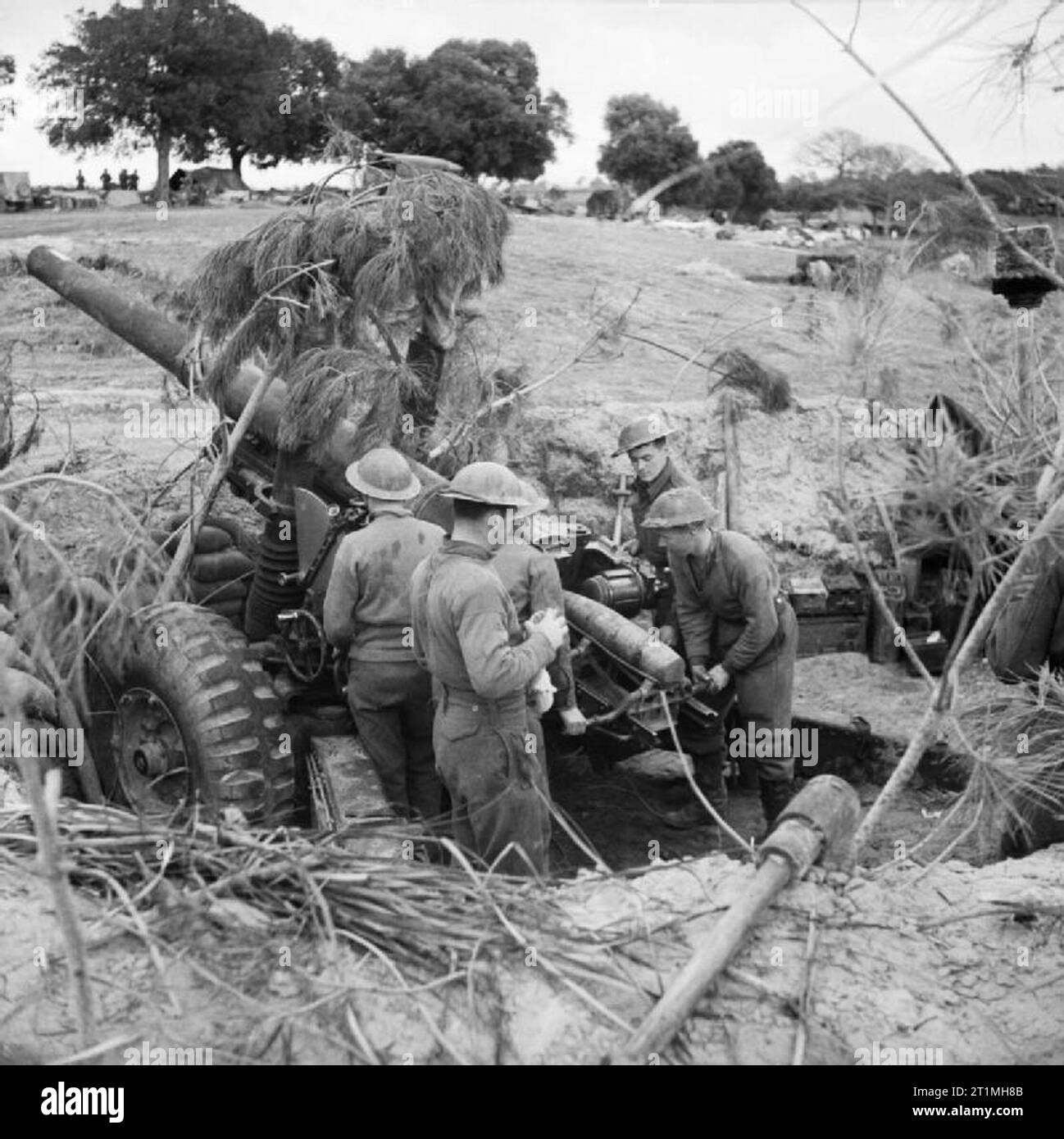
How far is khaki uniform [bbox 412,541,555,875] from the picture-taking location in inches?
222

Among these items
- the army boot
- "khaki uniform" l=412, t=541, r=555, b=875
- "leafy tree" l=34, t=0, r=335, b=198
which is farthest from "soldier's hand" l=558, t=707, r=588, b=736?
"leafy tree" l=34, t=0, r=335, b=198

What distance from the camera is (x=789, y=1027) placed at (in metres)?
4.26

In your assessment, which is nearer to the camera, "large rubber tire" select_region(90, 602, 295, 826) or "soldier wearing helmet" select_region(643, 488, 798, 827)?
"large rubber tire" select_region(90, 602, 295, 826)

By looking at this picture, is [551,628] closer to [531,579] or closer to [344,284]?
[531,579]

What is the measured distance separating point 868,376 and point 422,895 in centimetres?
208

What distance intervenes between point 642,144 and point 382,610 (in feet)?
54.5

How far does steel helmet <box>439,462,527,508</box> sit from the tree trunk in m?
19.3

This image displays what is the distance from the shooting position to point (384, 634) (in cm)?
648

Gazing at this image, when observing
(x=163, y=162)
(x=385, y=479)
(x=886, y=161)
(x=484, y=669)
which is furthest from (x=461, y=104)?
(x=484, y=669)

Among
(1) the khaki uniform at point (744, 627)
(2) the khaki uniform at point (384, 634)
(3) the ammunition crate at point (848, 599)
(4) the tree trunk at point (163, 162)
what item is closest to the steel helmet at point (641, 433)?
(1) the khaki uniform at point (744, 627)

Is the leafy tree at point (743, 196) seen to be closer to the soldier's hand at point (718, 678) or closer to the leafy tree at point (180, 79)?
the leafy tree at point (180, 79)

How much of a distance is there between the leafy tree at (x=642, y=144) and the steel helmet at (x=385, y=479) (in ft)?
46.9

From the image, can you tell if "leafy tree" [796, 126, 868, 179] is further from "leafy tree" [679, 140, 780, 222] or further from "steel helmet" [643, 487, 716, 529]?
"leafy tree" [679, 140, 780, 222]

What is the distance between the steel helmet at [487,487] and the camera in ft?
18.8
